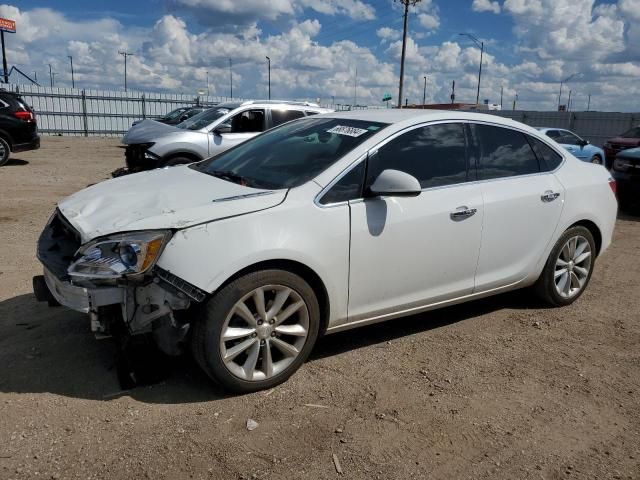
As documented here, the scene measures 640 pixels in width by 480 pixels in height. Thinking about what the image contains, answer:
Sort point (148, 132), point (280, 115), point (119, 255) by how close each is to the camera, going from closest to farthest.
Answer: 1. point (119, 255)
2. point (148, 132)
3. point (280, 115)

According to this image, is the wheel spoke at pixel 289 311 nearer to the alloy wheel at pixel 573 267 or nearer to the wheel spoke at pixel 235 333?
the wheel spoke at pixel 235 333

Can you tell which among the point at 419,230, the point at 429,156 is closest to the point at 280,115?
the point at 429,156

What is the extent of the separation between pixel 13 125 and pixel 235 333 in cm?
1308

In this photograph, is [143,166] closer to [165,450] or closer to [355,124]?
[355,124]

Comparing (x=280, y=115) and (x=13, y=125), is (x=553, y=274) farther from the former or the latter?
(x=13, y=125)

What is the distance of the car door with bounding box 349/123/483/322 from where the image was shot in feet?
11.5

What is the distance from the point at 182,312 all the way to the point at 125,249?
0.46 meters

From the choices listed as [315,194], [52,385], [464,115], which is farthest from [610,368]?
A: [52,385]

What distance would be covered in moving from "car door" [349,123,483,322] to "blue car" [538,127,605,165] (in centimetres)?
1482

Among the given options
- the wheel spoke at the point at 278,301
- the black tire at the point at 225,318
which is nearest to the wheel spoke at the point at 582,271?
the black tire at the point at 225,318

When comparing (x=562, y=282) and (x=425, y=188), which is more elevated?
(x=425, y=188)

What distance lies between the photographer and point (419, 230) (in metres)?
3.67

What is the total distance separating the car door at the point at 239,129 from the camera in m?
10.0

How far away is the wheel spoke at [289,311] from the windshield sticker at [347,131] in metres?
1.26
